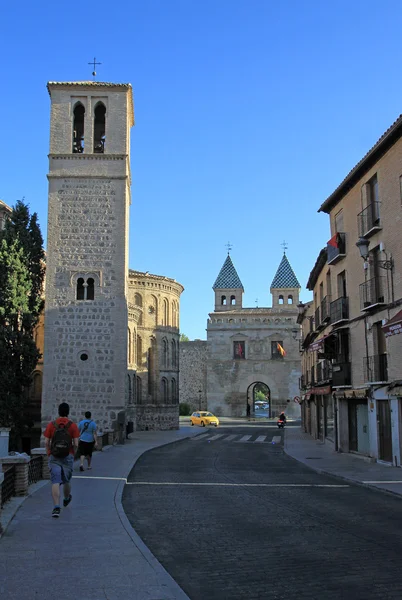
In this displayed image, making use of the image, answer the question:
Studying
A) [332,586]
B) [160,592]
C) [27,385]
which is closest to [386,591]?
[332,586]

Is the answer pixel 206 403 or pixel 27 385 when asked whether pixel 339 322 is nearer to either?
pixel 27 385

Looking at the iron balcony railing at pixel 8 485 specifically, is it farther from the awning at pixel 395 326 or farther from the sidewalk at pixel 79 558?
the awning at pixel 395 326

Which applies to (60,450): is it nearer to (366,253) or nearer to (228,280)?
(366,253)

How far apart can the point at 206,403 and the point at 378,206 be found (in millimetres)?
46662

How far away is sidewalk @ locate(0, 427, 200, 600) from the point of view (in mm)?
5512

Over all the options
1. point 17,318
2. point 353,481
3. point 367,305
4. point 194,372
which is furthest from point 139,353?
point 353,481

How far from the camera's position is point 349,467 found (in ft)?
59.1

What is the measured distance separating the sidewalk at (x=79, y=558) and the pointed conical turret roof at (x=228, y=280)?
183 feet

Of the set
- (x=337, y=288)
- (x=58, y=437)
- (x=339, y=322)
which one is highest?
(x=337, y=288)

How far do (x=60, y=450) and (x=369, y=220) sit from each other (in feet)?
46.8

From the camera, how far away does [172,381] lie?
44.4 meters

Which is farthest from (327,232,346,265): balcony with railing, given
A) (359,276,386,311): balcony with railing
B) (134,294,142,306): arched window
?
(134,294,142,306): arched window

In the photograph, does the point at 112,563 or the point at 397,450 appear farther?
the point at 397,450

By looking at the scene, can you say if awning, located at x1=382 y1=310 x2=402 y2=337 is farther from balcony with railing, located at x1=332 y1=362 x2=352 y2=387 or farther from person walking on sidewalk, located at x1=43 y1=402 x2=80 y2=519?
person walking on sidewalk, located at x1=43 y1=402 x2=80 y2=519
